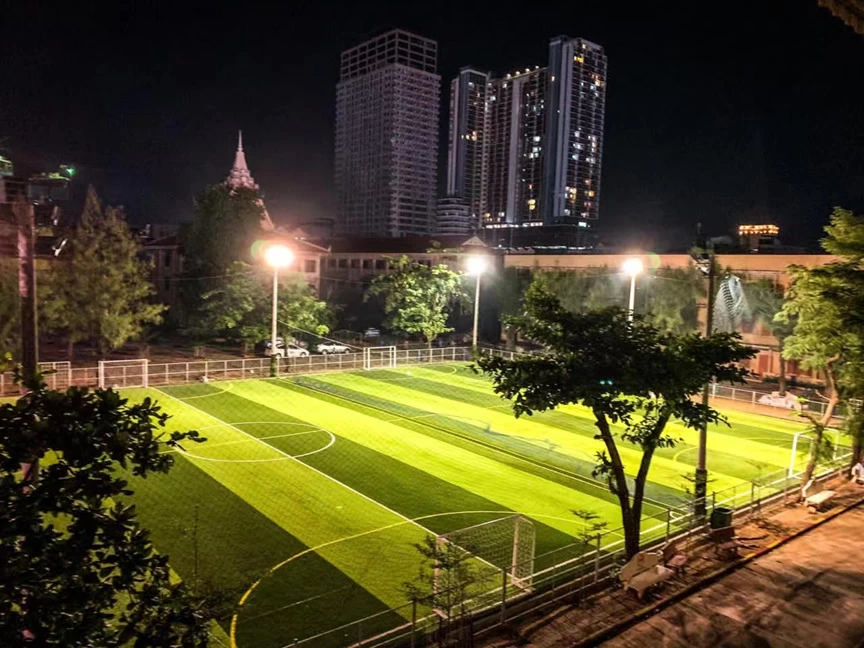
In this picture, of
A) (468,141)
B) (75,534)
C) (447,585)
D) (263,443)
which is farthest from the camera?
(468,141)

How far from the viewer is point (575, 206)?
148 m

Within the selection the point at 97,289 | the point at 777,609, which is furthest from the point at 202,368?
the point at 777,609

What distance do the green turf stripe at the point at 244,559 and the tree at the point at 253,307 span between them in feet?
70.7

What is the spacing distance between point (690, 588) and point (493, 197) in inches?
5751

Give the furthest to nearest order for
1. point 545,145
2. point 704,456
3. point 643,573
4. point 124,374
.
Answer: point 545,145, point 124,374, point 704,456, point 643,573

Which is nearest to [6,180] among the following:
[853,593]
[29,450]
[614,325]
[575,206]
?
[29,450]

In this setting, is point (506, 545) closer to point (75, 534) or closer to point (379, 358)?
point (75, 534)

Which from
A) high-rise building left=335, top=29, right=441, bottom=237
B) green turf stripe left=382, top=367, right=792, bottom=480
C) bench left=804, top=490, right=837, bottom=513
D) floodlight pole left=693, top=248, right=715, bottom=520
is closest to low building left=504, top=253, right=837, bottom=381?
green turf stripe left=382, top=367, right=792, bottom=480

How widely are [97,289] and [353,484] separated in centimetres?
2407

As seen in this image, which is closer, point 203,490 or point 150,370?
point 203,490

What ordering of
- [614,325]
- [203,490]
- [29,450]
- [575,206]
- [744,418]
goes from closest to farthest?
[29,450] → [614,325] → [203,490] → [744,418] → [575,206]

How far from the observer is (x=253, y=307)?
129 ft

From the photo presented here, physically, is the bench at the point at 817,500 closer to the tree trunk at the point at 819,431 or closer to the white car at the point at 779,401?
the tree trunk at the point at 819,431

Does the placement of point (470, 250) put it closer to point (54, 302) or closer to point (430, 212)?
point (54, 302)
